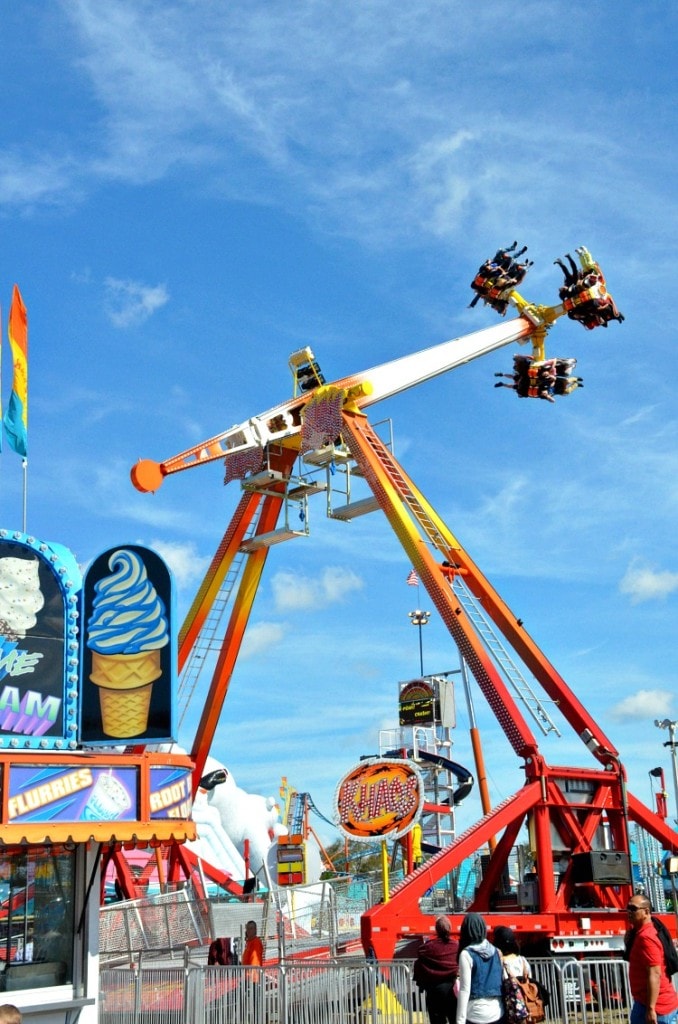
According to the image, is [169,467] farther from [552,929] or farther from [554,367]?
[552,929]

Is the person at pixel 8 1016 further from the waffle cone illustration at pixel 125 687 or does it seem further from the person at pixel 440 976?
the waffle cone illustration at pixel 125 687

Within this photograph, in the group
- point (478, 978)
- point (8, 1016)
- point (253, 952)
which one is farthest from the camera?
point (253, 952)

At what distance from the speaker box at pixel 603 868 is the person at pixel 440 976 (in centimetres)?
1188

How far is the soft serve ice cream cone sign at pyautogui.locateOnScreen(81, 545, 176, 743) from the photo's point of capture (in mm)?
14133

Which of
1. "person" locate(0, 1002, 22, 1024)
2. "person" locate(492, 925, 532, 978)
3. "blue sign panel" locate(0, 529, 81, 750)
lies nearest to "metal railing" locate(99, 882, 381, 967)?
"blue sign panel" locate(0, 529, 81, 750)

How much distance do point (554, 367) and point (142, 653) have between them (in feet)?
64.2

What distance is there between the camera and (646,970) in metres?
9.65

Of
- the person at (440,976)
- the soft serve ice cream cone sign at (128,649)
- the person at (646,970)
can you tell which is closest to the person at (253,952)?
the soft serve ice cream cone sign at (128,649)

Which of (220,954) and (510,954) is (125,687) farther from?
(220,954)

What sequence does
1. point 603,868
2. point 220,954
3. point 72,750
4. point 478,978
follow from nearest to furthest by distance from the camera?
point 478,978 < point 72,750 < point 220,954 < point 603,868

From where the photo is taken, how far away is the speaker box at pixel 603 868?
22.2 metres

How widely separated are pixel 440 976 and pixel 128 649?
573 cm

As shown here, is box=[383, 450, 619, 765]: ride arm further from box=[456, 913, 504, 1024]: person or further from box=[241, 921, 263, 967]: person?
box=[456, 913, 504, 1024]: person

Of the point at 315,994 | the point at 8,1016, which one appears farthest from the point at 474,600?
the point at 8,1016
